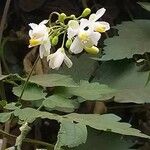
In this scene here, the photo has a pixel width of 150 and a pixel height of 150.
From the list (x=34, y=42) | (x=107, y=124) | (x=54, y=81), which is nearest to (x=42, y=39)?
(x=34, y=42)

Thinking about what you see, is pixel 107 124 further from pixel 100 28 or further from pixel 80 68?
pixel 80 68

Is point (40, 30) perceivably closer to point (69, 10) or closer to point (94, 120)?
point (94, 120)

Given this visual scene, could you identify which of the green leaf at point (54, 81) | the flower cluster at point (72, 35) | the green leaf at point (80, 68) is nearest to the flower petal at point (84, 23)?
Answer: the flower cluster at point (72, 35)

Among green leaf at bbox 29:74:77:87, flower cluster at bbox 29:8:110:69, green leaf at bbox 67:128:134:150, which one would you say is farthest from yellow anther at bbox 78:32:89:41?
green leaf at bbox 67:128:134:150

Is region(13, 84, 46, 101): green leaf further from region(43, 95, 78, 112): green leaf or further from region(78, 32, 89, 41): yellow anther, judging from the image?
region(78, 32, 89, 41): yellow anther

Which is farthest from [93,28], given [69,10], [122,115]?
[69,10]
